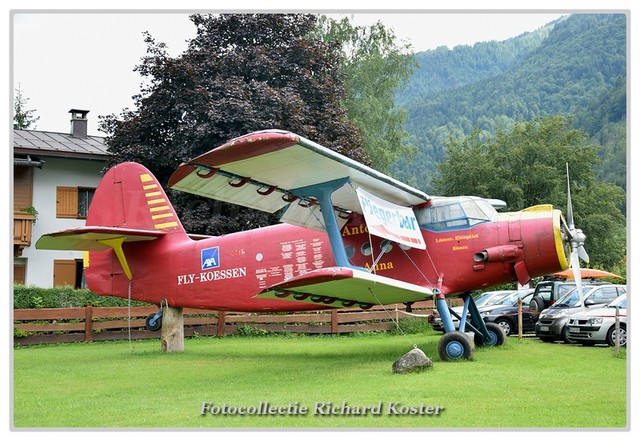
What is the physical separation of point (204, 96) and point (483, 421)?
17.9 metres

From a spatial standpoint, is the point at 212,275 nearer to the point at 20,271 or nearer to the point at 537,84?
the point at 20,271

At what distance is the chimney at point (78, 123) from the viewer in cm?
3002

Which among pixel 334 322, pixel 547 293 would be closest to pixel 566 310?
pixel 547 293

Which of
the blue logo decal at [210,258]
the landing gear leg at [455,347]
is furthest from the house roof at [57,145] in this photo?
the landing gear leg at [455,347]

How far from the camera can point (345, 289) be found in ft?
40.5

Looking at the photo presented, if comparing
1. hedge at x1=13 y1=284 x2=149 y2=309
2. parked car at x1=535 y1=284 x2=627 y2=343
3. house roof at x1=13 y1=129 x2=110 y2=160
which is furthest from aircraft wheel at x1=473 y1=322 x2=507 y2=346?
house roof at x1=13 y1=129 x2=110 y2=160

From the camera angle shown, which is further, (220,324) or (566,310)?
(220,324)

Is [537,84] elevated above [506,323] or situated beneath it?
elevated above

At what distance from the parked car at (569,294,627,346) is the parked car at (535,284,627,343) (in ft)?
0.87

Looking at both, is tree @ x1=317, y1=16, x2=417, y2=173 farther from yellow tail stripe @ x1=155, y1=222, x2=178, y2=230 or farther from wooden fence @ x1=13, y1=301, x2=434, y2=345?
yellow tail stripe @ x1=155, y1=222, x2=178, y2=230

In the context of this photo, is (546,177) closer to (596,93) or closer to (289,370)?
(596,93)

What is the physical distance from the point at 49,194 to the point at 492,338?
55.7ft

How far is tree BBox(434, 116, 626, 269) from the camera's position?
101ft

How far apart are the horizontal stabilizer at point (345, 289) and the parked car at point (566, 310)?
19.5 feet
